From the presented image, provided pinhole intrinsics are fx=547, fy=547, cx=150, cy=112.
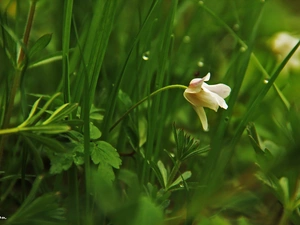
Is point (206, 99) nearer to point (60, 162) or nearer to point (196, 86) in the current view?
point (196, 86)

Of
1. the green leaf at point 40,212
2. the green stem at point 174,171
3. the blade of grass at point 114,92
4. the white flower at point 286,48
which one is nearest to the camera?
the green leaf at point 40,212

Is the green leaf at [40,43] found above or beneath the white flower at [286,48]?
above

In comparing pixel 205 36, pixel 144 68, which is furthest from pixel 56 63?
pixel 205 36

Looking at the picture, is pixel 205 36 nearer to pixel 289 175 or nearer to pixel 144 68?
pixel 144 68

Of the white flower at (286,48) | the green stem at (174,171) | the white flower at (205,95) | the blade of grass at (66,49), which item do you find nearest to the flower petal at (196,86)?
the white flower at (205,95)

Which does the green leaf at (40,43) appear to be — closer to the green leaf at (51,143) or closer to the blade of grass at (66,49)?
the blade of grass at (66,49)

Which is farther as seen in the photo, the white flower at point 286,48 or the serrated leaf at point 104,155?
the white flower at point 286,48

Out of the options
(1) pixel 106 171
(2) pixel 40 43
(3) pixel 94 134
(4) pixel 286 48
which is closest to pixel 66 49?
(2) pixel 40 43

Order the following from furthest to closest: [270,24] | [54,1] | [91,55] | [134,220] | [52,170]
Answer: [270,24]
[54,1]
[91,55]
[52,170]
[134,220]
